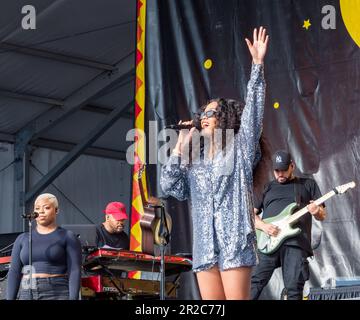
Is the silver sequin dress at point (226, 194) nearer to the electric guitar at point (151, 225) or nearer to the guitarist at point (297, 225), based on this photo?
the electric guitar at point (151, 225)

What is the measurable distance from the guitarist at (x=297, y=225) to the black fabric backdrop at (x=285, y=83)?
1.67ft

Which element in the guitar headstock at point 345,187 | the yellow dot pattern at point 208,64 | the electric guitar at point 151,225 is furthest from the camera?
the yellow dot pattern at point 208,64

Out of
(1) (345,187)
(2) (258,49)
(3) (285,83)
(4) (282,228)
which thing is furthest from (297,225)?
(2) (258,49)

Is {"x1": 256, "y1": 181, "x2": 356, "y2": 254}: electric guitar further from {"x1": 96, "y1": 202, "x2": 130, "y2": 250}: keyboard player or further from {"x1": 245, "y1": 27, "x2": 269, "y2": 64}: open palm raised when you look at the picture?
{"x1": 245, "y1": 27, "x2": 269, "y2": 64}: open palm raised

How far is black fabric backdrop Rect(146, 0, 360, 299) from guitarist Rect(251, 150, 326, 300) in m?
0.51

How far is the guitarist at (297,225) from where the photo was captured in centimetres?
814

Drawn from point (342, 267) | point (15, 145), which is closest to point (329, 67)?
point (342, 267)

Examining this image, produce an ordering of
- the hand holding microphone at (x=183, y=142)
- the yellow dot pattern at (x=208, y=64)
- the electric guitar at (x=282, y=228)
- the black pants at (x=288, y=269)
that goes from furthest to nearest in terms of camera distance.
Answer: the yellow dot pattern at (x=208, y=64) → the electric guitar at (x=282, y=228) → the black pants at (x=288, y=269) → the hand holding microphone at (x=183, y=142)

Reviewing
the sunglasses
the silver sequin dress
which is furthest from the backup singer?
the sunglasses

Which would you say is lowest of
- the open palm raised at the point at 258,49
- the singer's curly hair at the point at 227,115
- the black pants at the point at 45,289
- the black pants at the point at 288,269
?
the black pants at the point at 45,289

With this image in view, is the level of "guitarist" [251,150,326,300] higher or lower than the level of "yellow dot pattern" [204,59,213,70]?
lower

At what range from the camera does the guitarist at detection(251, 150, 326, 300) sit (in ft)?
26.7

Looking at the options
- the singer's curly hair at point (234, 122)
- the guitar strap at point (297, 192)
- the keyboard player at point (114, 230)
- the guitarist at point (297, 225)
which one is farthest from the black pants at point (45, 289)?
the keyboard player at point (114, 230)
